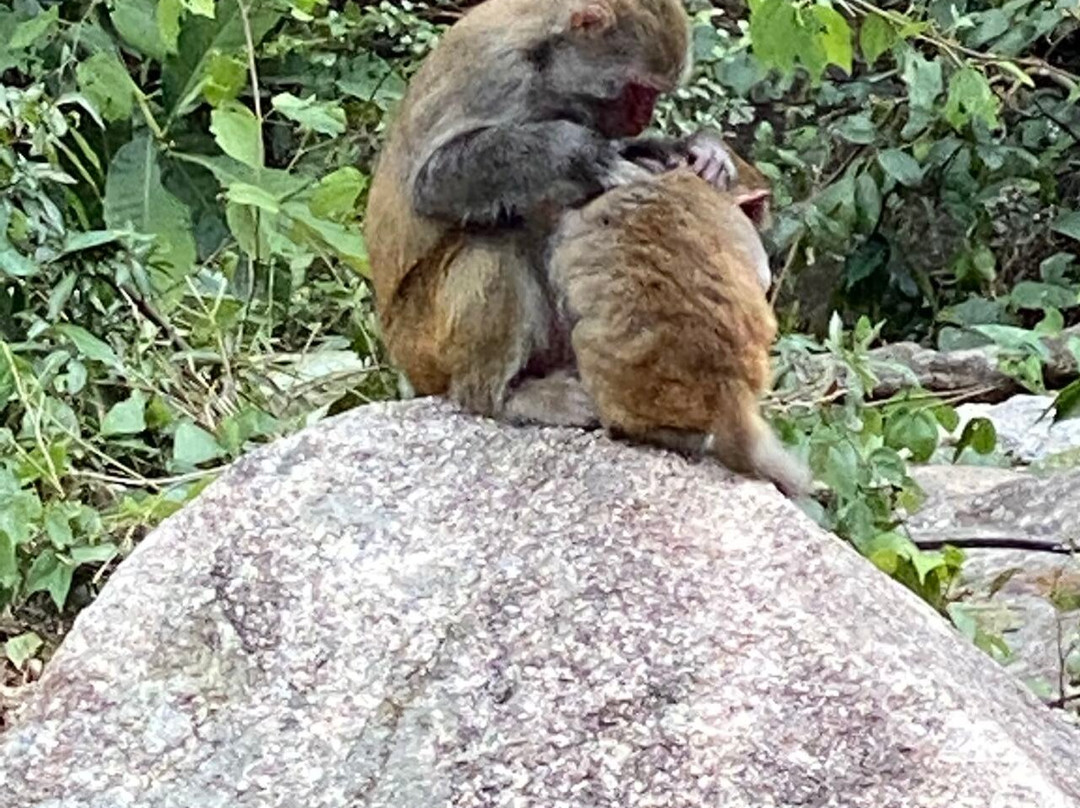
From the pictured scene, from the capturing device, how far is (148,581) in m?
3.45

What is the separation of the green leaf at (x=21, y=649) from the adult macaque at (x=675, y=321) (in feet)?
6.09

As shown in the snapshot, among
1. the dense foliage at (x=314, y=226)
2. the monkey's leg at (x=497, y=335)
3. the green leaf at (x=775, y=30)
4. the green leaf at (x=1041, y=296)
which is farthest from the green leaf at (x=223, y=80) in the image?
the green leaf at (x=1041, y=296)

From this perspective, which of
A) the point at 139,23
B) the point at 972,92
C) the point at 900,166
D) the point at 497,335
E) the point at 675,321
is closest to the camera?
the point at 675,321

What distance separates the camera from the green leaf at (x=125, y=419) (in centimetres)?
534

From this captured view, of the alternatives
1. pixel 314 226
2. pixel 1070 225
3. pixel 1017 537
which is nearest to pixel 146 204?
pixel 314 226

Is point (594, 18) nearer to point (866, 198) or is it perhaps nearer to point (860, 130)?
point (866, 198)

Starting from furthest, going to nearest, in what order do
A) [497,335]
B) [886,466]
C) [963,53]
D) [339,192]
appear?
[963,53] → [339,192] → [886,466] → [497,335]

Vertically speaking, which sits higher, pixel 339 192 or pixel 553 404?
pixel 553 404

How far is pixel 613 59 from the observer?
13.7 feet

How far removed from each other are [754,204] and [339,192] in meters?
1.66

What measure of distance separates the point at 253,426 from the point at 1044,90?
4.94 metres

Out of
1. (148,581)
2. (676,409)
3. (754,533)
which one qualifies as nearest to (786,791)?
(754,533)

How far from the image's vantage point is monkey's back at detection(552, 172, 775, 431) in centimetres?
372

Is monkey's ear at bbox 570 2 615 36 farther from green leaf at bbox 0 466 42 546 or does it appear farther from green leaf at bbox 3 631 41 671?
green leaf at bbox 3 631 41 671
